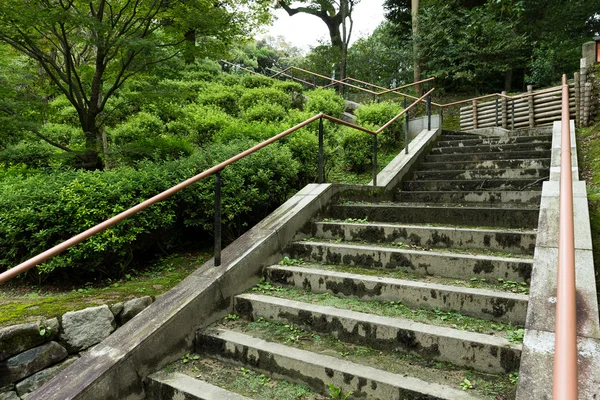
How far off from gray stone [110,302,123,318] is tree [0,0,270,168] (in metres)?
2.95

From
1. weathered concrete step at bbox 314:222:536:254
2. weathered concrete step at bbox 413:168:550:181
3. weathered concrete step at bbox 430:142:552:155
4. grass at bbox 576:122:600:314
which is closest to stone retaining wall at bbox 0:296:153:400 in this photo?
weathered concrete step at bbox 314:222:536:254

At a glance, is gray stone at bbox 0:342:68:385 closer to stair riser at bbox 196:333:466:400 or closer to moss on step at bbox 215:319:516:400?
stair riser at bbox 196:333:466:400

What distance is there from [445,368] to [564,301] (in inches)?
47.4

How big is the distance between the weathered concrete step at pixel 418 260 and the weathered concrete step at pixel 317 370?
1146mm

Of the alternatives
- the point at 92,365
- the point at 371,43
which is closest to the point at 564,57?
the point at 371,43

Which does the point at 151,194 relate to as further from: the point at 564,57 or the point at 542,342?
the point at 564,57

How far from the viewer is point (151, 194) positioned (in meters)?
4.04

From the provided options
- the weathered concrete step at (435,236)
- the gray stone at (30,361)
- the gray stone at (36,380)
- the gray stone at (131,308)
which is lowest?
the gray stone at (36,380)

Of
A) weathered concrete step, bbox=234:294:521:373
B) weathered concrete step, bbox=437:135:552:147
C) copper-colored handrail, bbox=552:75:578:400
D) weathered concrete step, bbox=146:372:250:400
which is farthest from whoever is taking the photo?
weathered concrete step, bbox=437:135:552:147

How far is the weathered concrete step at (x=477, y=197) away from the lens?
A: 4.40 meters

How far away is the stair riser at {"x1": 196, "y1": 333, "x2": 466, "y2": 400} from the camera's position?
2049 millimetres

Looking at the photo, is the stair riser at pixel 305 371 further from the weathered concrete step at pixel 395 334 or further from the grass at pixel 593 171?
the grass at pixel 593 171

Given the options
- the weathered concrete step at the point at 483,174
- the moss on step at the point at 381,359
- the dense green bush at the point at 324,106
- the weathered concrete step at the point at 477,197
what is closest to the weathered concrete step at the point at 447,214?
the weathered concrete step at the point at 477,197

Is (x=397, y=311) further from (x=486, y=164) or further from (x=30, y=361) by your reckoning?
(x=486, y=164)
